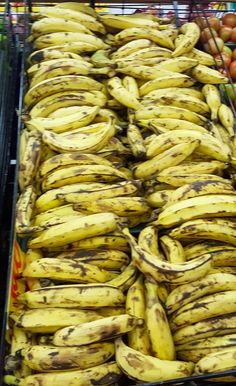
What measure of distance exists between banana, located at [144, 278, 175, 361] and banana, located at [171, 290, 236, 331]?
0.05 m

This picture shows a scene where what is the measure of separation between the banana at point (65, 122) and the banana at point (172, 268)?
0.78 m

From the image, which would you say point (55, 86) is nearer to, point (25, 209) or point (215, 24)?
point (25, 209)

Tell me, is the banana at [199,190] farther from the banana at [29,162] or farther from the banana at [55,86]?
the banana at [55,86]

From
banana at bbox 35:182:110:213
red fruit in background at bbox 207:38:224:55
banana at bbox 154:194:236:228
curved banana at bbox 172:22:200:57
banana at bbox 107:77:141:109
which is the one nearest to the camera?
banana at bbox 154:194:236:228

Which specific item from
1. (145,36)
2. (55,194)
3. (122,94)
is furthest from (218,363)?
(145,36)

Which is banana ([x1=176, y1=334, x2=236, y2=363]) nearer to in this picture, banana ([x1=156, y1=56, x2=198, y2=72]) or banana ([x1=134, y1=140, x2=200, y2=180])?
banana ([x1=134, y1=140, x2=200, y2=180])

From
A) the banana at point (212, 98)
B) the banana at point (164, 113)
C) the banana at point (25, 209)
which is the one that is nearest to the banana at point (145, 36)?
the banana at point (212, 98)

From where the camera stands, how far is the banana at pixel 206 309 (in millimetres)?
1473

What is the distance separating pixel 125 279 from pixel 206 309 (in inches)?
11.0

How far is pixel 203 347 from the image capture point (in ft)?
4.73

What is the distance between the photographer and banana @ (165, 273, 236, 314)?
1.51 m

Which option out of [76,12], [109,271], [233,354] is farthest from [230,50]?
[233,354]

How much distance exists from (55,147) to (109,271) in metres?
0.57

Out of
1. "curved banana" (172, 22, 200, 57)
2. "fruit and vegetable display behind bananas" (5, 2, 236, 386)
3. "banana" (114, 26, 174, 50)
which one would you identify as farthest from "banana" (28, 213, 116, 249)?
"banana" (114, 26, 174, 50)
